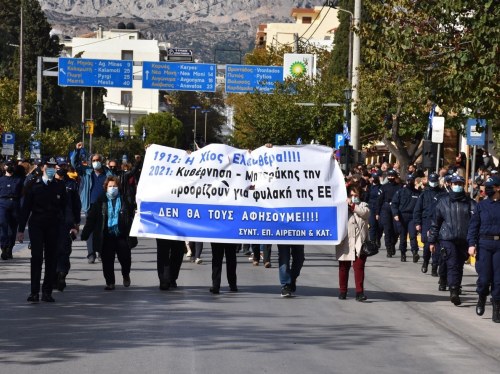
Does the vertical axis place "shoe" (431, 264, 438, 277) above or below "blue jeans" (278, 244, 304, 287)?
below

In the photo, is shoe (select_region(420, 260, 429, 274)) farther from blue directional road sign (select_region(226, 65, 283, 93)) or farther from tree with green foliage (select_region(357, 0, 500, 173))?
blue directional road sign (select_region(226, 65, 283, 93))

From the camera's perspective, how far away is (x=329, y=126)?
200ft

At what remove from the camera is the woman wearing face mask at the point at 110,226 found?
17.4 metres

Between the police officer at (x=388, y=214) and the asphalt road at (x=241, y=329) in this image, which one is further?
the police officer at (x=388, y=214)

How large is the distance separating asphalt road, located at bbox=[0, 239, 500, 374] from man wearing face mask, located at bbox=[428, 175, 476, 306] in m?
0.49

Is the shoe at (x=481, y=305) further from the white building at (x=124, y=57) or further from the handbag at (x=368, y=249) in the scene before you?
the white building at (x=124, y=57)

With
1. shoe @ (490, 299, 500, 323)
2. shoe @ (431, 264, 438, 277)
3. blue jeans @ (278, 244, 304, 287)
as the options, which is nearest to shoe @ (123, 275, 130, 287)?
blue jeans @ (278, 244, 304, 287)

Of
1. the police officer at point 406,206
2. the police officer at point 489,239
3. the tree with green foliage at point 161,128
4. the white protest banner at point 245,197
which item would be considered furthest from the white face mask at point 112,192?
the tree with green foliage at point 161,128

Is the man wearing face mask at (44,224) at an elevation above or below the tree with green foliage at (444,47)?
below

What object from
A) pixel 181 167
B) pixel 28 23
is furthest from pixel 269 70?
pixel 181 167

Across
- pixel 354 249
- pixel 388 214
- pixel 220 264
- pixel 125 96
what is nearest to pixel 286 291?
pixel 220 264

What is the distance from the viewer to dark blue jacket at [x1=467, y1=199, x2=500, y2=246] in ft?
49.4

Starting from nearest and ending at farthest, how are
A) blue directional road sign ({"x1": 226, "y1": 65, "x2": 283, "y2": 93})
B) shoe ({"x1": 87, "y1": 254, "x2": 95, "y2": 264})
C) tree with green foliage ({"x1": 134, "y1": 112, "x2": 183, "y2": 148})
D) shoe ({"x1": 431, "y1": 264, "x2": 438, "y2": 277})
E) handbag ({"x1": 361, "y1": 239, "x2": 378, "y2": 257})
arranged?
1. handbag ({"x1": 361, "y1": 239, "x2": 378, "y2": 257})
2. shoe ({"x1": 431, "y1": 264, "x2": 438, "y2": 277})
3. shoe ({"x1": 87, "y1": 254, "x2": 95, "y2": 264})
4. blue directional road sign ({"x1": 226, "y1": 65, "x2": 283, "y2": 93})
5. tree with green foliage ({"x1": 134, "y1": 112, "x2": 183, "y2": 148})

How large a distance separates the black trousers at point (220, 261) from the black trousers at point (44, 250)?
2.43 metres
